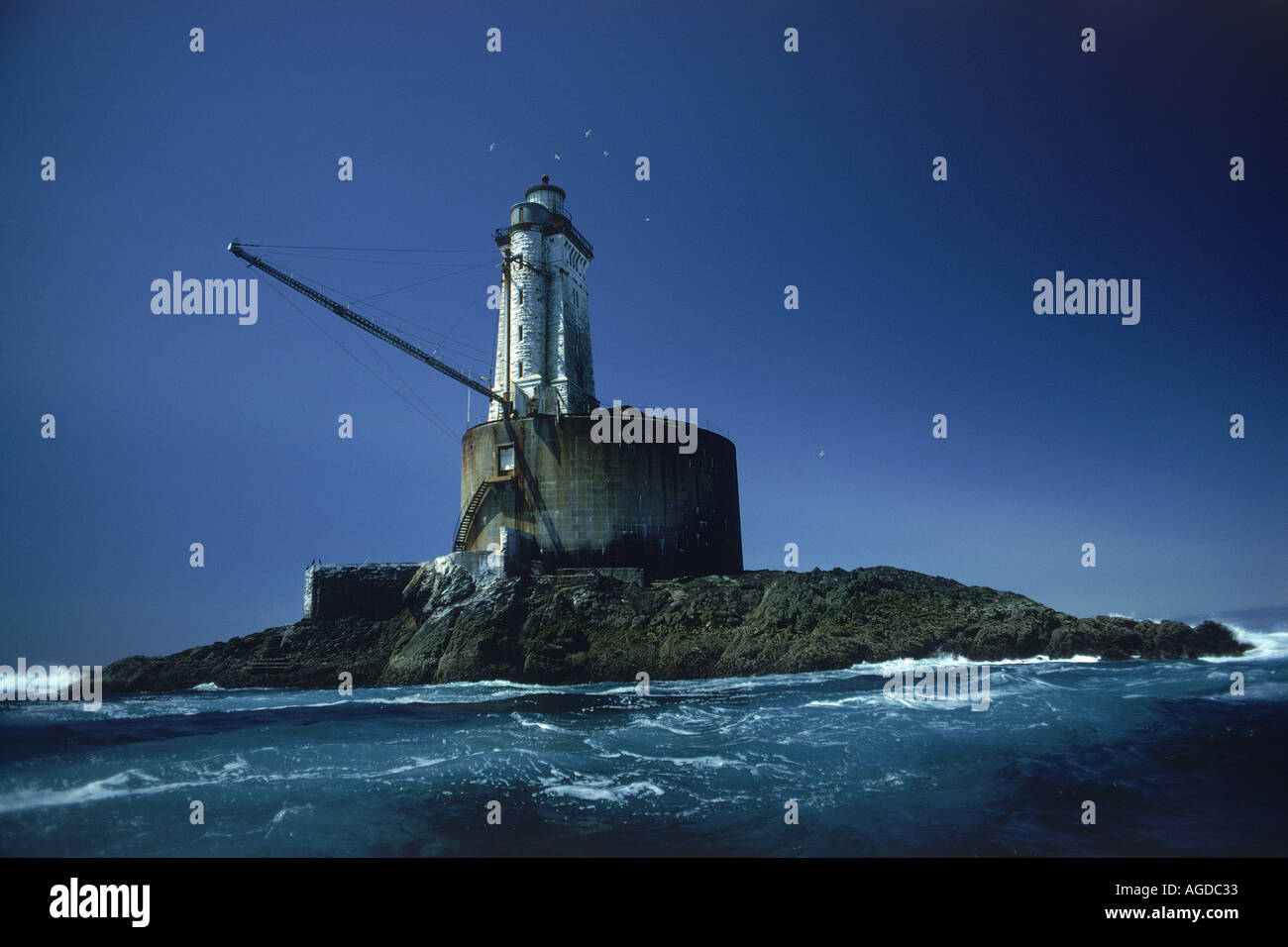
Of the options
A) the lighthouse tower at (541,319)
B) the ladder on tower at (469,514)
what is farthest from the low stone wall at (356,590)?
the lighthouse tower at (541,319)

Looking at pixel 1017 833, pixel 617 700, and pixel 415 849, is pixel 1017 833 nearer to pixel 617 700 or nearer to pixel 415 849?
pixel 415 849

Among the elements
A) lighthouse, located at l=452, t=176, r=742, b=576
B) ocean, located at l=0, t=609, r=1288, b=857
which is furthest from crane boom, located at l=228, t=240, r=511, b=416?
ocean, located at l=0, t=609, r=1288, b=857

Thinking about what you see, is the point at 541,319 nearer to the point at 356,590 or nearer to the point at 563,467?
the point at 563,467

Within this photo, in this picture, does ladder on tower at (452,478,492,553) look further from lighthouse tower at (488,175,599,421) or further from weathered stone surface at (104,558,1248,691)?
lighthouse tower at (488,175,599,421)

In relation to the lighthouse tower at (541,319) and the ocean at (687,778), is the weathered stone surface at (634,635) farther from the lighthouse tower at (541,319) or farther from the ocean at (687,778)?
the lighthouse tower at (541,319)

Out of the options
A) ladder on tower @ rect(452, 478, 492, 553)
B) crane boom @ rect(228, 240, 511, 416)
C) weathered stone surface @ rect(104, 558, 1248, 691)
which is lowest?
weathered stone surface @ rect(104, 558, 1248, 691)
